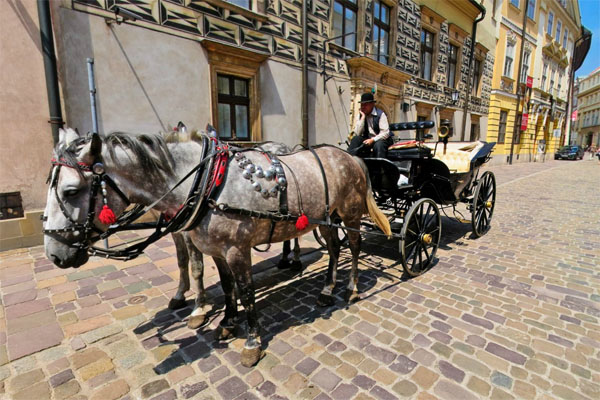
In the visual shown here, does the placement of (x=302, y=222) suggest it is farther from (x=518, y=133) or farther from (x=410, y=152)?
(x=518, y=133)

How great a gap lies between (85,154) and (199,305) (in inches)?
74.2

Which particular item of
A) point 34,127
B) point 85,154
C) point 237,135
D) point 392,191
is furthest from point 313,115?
point 85,154

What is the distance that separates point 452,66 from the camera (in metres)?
17.0

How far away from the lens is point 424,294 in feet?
12.0

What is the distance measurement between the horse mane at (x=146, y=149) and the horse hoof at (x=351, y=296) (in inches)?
92.6

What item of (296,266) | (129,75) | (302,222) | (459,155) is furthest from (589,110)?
(302,222)

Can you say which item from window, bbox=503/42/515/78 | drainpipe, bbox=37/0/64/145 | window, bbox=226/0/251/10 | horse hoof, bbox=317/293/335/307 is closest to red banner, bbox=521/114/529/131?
window, bbox=503/42/515/78

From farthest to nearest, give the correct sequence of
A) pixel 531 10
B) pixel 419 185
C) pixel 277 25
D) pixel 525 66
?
pixel 525 66
pixel 531 10
pixel 277 25
pixel 419 185

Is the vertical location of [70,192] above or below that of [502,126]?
below

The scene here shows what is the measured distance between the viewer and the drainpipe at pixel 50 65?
4824mm

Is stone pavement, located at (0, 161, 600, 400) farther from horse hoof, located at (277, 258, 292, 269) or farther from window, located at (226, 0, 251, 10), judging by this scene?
window, located at (226, 0, 251, 10)

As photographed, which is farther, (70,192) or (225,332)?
(225,332)

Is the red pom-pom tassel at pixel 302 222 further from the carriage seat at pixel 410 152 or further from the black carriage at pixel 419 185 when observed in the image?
the carriage seat at pixel 410 152

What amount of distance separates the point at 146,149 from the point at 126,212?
0.50 m
